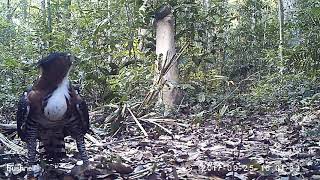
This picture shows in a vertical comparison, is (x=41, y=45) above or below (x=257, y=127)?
above

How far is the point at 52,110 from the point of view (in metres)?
3.36

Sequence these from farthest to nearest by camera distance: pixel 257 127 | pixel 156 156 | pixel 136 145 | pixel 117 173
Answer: pixel 257 127, pixel 136 145, pixel 156 156, pixel 117 173

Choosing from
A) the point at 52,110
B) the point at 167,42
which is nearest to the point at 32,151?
the point at 52,110

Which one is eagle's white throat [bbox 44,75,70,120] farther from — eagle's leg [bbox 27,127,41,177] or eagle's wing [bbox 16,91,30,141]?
eagle's leg [bbox 27,127,41,177]

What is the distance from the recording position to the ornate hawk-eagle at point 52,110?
3416mm

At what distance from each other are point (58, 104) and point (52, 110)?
0.06 meters

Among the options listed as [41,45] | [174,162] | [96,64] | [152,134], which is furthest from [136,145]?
[41,45]

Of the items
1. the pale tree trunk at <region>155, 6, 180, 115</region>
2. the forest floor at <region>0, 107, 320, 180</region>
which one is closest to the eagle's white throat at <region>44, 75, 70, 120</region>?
the forest floor at <region>0, 107, 320, 180</region>

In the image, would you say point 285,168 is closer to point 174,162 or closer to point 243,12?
point 174,162

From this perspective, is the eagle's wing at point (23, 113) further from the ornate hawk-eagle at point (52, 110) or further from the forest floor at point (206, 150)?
the forest floor at point (206, 150)

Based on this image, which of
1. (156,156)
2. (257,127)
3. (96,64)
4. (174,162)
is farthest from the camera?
(96,64)

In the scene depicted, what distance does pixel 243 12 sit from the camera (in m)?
15.2

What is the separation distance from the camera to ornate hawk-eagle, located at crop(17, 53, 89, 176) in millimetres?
3416

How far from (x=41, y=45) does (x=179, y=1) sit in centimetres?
374
